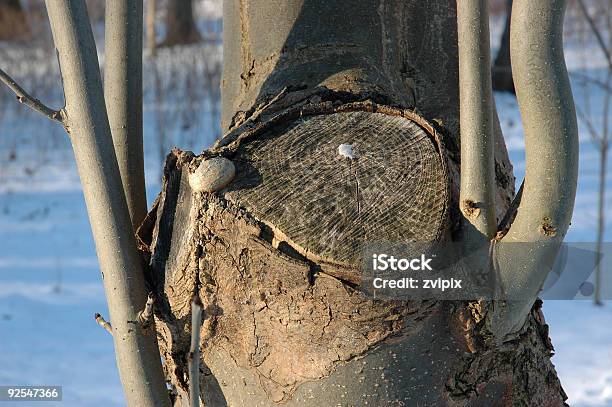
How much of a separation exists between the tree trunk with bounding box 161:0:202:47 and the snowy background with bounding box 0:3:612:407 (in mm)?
821

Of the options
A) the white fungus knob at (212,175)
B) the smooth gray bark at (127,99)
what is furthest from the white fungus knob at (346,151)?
the smooth gray bark at (127,99)

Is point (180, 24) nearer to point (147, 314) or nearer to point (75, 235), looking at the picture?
point (75, 235)

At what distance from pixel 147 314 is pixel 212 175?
0.92 ft

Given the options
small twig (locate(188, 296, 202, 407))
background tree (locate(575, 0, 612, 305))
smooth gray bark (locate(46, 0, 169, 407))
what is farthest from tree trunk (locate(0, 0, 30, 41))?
small twig (locate(188, 296, 202, 407))

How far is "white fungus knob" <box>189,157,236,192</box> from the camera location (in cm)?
125

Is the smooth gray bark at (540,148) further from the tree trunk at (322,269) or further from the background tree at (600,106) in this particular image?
the background tree at (600,106)

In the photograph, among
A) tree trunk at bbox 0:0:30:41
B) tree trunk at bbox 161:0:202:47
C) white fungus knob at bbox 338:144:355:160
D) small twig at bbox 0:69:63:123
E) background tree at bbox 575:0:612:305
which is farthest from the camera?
tree trunk at bbox 161:0:202:47

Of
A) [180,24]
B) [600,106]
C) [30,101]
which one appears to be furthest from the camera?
[180,24]

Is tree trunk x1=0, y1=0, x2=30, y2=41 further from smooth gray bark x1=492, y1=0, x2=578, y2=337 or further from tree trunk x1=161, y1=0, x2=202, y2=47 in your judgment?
smooth gray bark x1=492, y1=0, x2=578, y2=337

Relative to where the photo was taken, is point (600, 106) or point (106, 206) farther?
point (600, 106)

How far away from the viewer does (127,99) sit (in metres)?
1.56

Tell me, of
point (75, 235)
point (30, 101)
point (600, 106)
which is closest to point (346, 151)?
point (30, 101)

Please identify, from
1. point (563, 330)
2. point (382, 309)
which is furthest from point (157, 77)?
point (382, 309)

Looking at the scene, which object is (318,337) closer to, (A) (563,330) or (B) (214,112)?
(A) (563,330)
